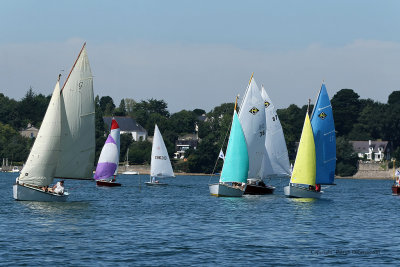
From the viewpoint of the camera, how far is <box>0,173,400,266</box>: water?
3941 centimetres

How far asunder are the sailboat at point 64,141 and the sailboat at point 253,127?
1833cm

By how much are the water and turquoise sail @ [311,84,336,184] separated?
20.6ft

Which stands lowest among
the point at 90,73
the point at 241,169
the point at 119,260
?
the point at 119,260

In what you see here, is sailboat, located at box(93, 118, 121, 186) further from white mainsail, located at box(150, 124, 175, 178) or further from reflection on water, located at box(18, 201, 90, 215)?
reflection on water, located at box(18, 201, 90, 215)

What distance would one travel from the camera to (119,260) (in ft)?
126

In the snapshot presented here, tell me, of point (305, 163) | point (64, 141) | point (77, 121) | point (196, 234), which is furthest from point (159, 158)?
point (196, 234)

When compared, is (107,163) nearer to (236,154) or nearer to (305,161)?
(236,154)

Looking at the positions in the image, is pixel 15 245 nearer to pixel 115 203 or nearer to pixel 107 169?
pixel 115 203

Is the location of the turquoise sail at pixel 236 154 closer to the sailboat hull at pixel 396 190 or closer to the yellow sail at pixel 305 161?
the yellow sail at pixel 305 161

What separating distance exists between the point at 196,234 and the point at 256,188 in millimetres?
33481

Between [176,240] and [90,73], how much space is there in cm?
2300

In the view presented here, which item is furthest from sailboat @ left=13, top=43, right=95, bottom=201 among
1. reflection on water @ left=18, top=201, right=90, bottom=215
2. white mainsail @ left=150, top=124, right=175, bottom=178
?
white mainsail @ left=150, top=124, right=175, bottom=178

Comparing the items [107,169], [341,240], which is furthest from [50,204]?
[107,169]

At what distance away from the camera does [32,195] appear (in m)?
63.4
